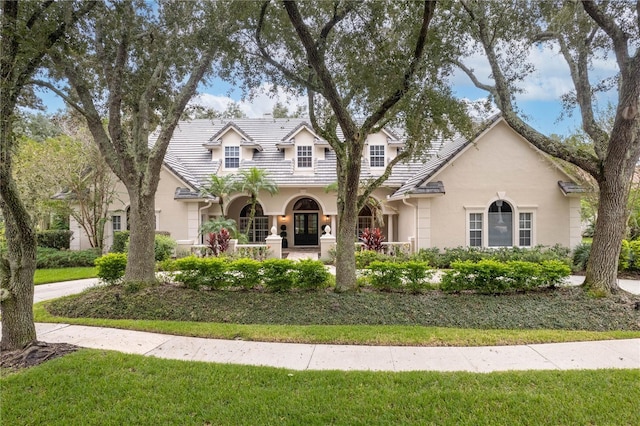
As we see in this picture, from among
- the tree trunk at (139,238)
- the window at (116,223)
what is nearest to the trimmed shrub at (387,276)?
the tree trunk at (139,238)

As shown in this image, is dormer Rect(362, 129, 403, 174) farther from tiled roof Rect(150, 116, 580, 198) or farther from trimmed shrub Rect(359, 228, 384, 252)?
trimmed shrub Rect(359, 228, 384, 252)

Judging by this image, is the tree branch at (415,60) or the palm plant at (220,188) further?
the palm plant at (220,188)

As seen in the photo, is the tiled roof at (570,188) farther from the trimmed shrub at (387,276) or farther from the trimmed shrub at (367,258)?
the trimmed shrub at (387,276)

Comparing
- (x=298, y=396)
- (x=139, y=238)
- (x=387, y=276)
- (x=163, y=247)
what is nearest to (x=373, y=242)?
(x=387, y=276)

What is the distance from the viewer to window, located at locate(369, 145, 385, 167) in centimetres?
1856

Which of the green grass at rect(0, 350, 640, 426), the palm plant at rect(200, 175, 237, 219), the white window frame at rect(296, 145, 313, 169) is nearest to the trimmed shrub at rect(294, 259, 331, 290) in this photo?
the green grass at rect(0, 350, 640, 426)

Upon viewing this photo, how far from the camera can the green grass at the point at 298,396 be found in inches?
133

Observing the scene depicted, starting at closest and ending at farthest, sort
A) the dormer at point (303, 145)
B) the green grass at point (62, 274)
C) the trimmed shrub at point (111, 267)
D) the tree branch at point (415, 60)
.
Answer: the tree branch at point (415, 60), the trimmed shrub at point (111, 267), the green grass at point (62, 274), the dormer at point (303, 145)

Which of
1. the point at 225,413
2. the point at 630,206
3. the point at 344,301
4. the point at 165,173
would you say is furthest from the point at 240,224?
the point at 630,206

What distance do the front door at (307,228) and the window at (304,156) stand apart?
367 cm

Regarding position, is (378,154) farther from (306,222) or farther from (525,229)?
(525,229)

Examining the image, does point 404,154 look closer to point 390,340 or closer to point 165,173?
point 390,340

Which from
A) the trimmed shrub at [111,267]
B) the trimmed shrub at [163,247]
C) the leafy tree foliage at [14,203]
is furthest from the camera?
the trimmed shrub at [163,247]

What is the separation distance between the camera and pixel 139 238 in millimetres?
8148
